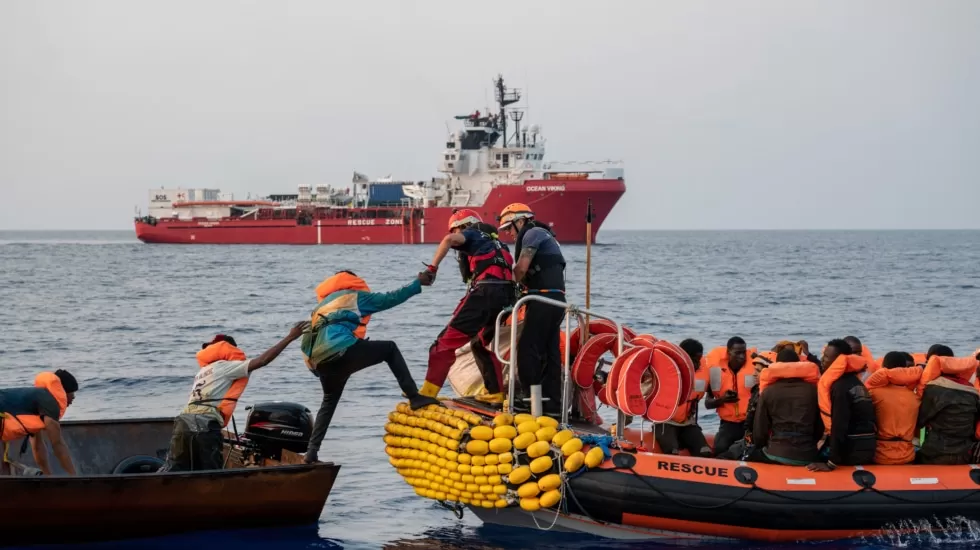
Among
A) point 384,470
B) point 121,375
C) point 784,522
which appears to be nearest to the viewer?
point 784,522

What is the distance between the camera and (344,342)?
8.77 metres

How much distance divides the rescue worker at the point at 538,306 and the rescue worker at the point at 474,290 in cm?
17

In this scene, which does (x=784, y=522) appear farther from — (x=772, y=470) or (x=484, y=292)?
(x=484, y=292)

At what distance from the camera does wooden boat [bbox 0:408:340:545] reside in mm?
8273

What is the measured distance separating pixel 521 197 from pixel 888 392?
57.9m

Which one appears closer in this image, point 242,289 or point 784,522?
point 784,522

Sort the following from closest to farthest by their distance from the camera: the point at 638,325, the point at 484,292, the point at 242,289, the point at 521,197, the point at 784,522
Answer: the point at 784,522
the point at 484,292
the point at 638,325
the point at 242,289
the point at 521,197

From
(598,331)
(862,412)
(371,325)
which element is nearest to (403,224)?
(371,325)

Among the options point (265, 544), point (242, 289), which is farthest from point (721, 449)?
point (242, 289)

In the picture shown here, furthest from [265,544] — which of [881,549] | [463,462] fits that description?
[881,549]

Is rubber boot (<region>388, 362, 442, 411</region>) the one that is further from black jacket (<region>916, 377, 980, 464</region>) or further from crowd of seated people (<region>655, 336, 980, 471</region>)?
black jacket (<region>916, 377, 980, 464</region>)

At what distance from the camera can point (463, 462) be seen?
8.52 meters

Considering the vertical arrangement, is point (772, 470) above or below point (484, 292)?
below

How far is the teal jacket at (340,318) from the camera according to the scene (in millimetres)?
8773
